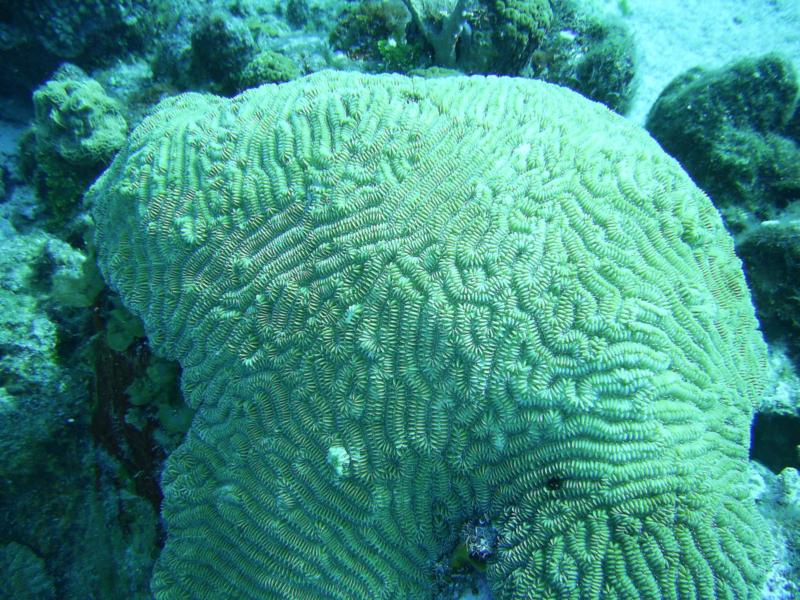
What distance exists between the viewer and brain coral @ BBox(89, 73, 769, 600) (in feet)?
7.65

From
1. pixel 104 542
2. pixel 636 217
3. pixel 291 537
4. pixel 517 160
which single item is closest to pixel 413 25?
pixel 517 160

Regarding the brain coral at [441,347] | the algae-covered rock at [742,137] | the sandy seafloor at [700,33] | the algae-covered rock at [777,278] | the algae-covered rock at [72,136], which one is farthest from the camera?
the sandy seafloor at [700,33]

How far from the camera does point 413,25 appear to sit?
585 centimetres

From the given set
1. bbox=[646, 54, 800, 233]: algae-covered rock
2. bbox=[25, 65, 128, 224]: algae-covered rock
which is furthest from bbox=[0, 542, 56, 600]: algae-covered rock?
bbox=[646, 54, 800, 233]: algae-covered rock

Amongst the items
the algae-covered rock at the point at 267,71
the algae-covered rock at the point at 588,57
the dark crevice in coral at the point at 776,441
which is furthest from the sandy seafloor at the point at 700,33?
the algae-covered rock at the point at 267,71

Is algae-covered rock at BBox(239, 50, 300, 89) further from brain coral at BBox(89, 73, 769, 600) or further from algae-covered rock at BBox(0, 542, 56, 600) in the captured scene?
algae-covered rock at BBox(0, 542, 56, 600)

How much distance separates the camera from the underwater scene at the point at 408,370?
235 centimetres

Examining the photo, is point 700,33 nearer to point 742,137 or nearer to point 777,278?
point 742,137

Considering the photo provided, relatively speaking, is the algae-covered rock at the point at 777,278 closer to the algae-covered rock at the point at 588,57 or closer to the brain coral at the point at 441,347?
the brain coral at the point at 441,347

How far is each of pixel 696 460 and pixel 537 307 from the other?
1146 millimetres

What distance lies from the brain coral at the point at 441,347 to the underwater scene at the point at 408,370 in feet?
0.05

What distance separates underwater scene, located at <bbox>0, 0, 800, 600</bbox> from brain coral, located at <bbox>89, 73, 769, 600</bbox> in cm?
2

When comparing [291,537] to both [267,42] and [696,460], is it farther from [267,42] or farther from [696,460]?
[267,42]

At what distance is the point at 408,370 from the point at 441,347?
0.22 metres
